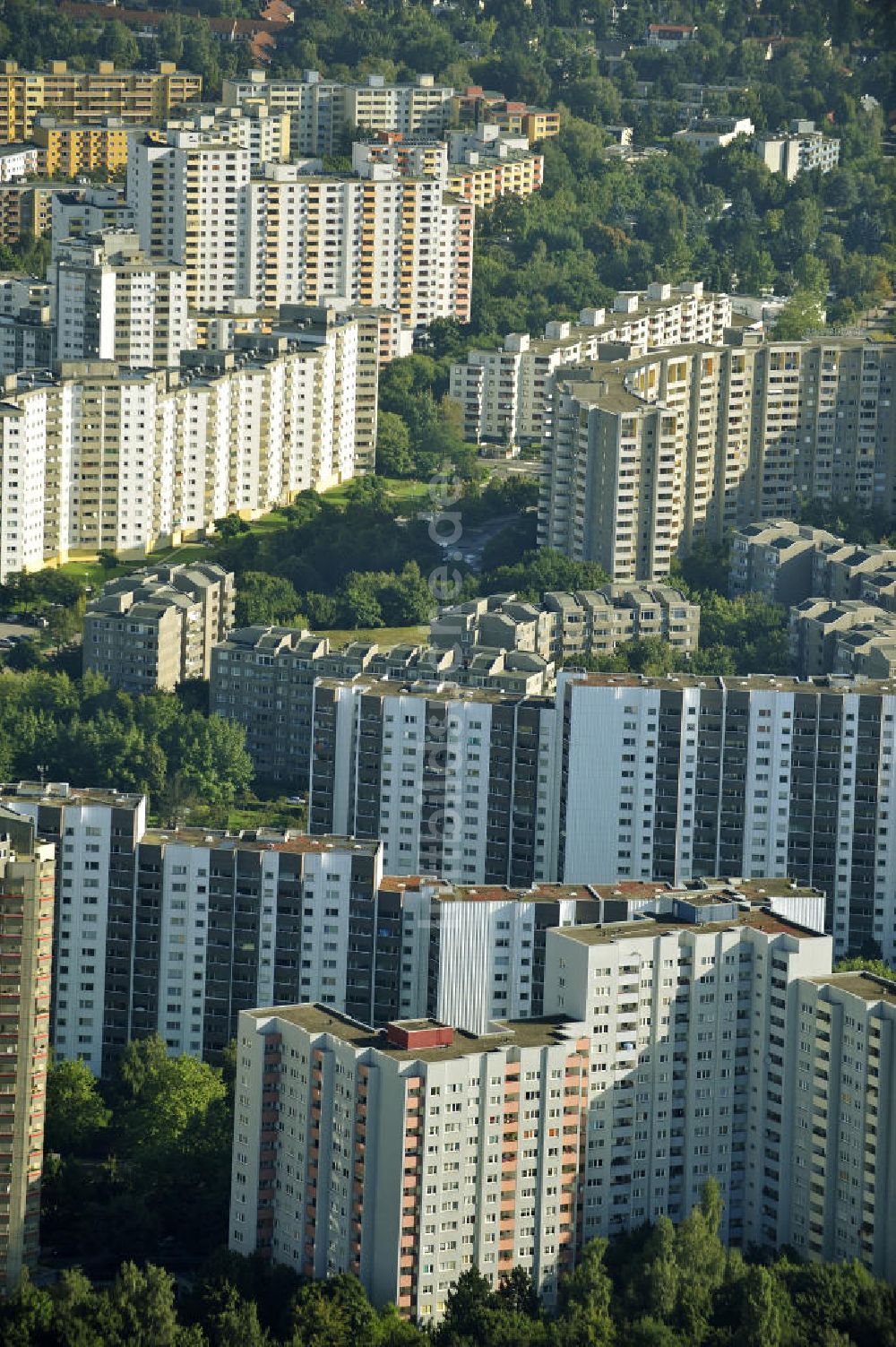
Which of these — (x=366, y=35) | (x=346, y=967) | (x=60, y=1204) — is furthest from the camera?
(x=366, y=35)

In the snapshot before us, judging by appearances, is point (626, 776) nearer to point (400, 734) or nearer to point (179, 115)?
point (400, 734)

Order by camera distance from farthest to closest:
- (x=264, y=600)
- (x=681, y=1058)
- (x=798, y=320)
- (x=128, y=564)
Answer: (x=798, y=320) → (x=128, y=564) → (x=264, y=600) → (x=681, y=1058)

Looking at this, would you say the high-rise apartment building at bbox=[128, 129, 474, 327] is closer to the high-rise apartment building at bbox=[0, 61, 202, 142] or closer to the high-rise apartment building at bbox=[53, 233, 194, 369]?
the high-rise apartment building at bbox=[53, 233, 194, 369]

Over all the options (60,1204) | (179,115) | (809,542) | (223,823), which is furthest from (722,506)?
(60,1204)

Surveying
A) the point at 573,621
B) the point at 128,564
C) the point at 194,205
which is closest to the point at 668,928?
the point at 573,621

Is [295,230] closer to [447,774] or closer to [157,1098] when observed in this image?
[447,774]

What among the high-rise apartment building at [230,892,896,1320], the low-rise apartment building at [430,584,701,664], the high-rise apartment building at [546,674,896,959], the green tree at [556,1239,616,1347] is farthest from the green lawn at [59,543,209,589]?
the green tree at [556,1239,616,1347]

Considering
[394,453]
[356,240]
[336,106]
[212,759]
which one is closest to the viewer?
[212,759]

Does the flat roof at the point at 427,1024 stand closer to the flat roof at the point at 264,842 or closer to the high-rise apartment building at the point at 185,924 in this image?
the high-rise apartment building at the point at 185,924
